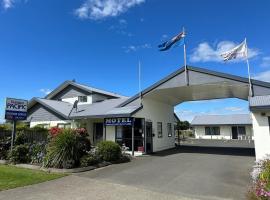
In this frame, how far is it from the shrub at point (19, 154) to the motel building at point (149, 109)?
7.17 metres

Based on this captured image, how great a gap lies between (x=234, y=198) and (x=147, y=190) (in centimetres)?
292

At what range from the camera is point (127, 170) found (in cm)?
1322

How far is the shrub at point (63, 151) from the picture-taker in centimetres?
1315

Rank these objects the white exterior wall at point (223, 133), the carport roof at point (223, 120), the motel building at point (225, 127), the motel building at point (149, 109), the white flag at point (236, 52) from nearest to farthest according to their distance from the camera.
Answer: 1. the motel building at point (149, 109)
2. the white flag at point (236, 52)
3. the motel building at point (225, 127)
4. the white exterior wall at point (223, 133)
5. the carport roof at point (223, 120)

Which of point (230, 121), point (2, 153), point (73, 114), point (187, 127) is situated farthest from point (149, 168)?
point (187, 127)

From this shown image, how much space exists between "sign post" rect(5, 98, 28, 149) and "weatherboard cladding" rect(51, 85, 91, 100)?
11764 millimetres

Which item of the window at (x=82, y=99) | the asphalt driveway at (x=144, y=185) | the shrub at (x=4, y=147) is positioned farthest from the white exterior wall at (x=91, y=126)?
the asphalt driveway at (x=144, y=185)

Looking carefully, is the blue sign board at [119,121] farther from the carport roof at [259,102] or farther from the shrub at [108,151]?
the carport roof at [259,102]

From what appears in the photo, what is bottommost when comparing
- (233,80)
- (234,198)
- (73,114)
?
(234,198)

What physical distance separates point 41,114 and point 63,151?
1541cm

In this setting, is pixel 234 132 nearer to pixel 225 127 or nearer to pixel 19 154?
pixel 225 127

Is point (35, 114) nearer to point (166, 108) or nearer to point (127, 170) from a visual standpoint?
point (166, 108)

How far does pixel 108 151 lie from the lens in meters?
15.5

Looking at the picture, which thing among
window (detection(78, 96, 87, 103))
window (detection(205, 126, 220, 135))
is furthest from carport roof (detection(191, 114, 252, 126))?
window (detection(78, 96, 87, 103))
